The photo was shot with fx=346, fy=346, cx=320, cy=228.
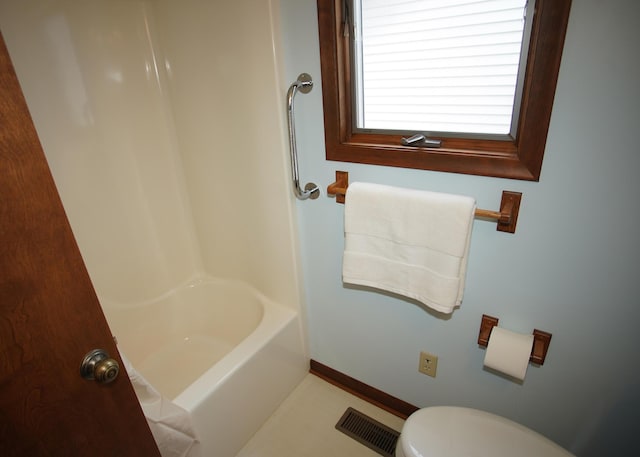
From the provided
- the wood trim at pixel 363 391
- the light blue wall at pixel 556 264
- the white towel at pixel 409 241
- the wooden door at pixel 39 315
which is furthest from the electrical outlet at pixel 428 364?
the wooden door at pixel 39 315

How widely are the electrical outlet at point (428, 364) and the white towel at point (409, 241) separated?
1.18ft

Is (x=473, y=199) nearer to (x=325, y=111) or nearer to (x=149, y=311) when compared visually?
(x=325, y=111)

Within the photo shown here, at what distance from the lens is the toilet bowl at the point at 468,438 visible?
38.5 inches

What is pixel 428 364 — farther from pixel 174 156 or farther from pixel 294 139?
pixel 174 156

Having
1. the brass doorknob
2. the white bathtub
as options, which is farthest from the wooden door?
the white bathtub

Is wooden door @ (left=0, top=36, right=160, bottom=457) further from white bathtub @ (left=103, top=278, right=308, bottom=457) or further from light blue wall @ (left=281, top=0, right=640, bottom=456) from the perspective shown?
light blue wall @ (left=281, top=0, right=640, bottom=456)

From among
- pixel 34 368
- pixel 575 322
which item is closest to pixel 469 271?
pixel 575 322

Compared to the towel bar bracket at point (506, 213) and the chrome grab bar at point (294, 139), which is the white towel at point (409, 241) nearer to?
the towel bar bracket at point (506, 213)

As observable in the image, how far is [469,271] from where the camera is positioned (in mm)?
1182

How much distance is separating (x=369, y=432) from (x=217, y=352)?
876mm

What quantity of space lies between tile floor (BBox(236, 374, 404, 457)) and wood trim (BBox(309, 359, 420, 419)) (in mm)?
23

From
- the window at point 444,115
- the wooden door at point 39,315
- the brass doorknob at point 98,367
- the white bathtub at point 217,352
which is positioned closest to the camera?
the wooden door at point 39,315

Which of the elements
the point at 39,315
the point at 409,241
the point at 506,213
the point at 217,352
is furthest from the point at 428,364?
the point at 39,315

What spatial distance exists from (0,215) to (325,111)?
3.12 feet
